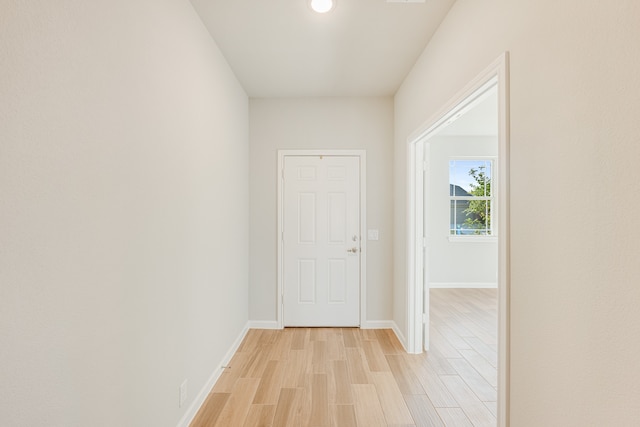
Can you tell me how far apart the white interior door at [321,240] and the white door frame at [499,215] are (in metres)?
0.81

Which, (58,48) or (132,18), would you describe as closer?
(58,48)

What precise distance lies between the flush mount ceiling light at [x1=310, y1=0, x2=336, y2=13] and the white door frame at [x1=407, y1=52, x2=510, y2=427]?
1014mm

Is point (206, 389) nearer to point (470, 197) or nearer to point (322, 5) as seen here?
point (322, 5)

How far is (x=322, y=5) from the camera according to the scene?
200 cm

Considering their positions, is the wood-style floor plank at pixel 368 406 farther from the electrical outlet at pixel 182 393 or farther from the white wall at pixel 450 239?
the white wall at pixel 450 239

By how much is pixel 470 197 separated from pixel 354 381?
457 centimetres

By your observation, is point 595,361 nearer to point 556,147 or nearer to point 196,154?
point 556,147

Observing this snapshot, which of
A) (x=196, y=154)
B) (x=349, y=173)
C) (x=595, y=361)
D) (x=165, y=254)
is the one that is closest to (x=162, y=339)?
(x=165, y=254)

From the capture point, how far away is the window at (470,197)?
19.2ft

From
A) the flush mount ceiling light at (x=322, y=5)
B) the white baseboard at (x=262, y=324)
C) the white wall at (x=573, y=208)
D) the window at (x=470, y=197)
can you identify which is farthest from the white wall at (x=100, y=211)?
the window at (x=470, y=197)

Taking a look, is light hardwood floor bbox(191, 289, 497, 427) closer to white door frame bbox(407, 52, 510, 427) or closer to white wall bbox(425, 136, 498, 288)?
white door frame bbox(407, 52, 510, 427)

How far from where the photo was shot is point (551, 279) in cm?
115

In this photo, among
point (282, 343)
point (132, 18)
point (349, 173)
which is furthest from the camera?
point (349, 173)

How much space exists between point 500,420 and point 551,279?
2.68 ft
